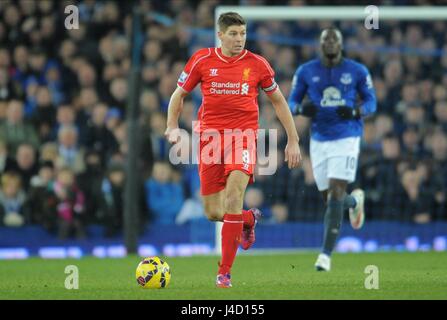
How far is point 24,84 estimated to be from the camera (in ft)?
53.0

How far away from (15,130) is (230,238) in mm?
7569

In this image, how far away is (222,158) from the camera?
28.7 feet

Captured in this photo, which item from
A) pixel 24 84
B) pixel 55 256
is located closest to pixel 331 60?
pixel 55 256

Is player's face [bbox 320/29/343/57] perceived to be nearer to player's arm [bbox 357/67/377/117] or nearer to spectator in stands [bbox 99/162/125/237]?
player's arm [bbox 357/67/377/117]

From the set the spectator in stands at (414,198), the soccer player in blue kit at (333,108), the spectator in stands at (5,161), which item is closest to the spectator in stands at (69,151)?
the spectator in stands at (5,161)

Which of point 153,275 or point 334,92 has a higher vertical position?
point 334,92

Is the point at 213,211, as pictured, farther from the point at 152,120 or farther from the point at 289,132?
the point at 152,120

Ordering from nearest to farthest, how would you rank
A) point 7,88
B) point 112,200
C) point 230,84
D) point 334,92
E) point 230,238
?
point 230,238, point 230,84, point 334,92, point 112,200, point 7,88

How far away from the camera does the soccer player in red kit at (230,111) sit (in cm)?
854

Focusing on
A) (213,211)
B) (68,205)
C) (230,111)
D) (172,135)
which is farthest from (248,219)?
(68,205)

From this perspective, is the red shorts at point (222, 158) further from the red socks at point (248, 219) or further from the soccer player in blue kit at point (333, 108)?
the soccer player in blue kit at point (333, 108)

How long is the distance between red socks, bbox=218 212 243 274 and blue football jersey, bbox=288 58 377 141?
8.69 ft

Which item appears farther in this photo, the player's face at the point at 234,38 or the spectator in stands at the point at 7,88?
the spectator in stands at the point at 7,88
